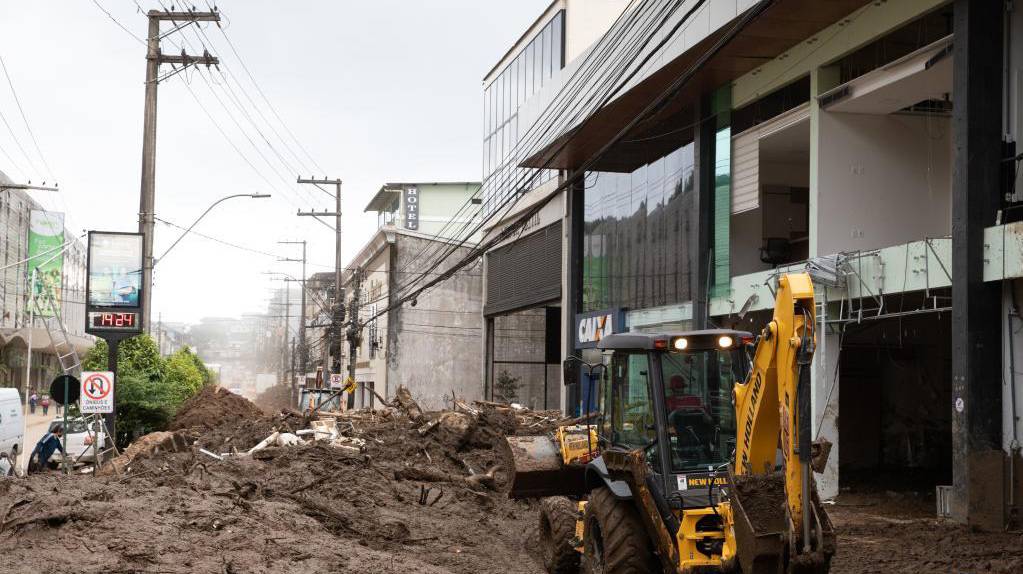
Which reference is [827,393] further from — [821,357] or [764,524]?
[764,524]

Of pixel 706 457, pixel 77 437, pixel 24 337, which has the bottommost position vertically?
pixel 77 437

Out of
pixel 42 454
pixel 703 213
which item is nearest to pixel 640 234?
pixel 703 213

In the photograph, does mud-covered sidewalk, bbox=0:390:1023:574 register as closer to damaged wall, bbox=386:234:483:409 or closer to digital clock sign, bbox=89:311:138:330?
digital clock sign, bbox=89:311:138:330

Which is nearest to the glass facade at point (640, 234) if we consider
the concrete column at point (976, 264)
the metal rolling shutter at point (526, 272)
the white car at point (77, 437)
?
the metal rolling shutter at point (526, 272)

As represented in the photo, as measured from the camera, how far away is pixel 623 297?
29.3 metres

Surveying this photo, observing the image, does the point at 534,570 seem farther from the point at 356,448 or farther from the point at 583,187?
the point at 583,187

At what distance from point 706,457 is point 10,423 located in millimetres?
20838

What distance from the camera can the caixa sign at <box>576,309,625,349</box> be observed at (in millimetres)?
28969

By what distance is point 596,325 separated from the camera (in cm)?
3070

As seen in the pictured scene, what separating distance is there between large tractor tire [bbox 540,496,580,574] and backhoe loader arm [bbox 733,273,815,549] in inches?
169

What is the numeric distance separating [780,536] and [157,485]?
10.6 metres

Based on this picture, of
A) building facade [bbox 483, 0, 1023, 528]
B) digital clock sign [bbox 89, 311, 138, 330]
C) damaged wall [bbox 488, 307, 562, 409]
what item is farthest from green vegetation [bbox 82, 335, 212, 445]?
damaged wall [bbox 488, 307, 562, 409]

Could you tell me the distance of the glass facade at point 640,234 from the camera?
83.7 feet

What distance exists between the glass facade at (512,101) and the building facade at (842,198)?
4.46m
